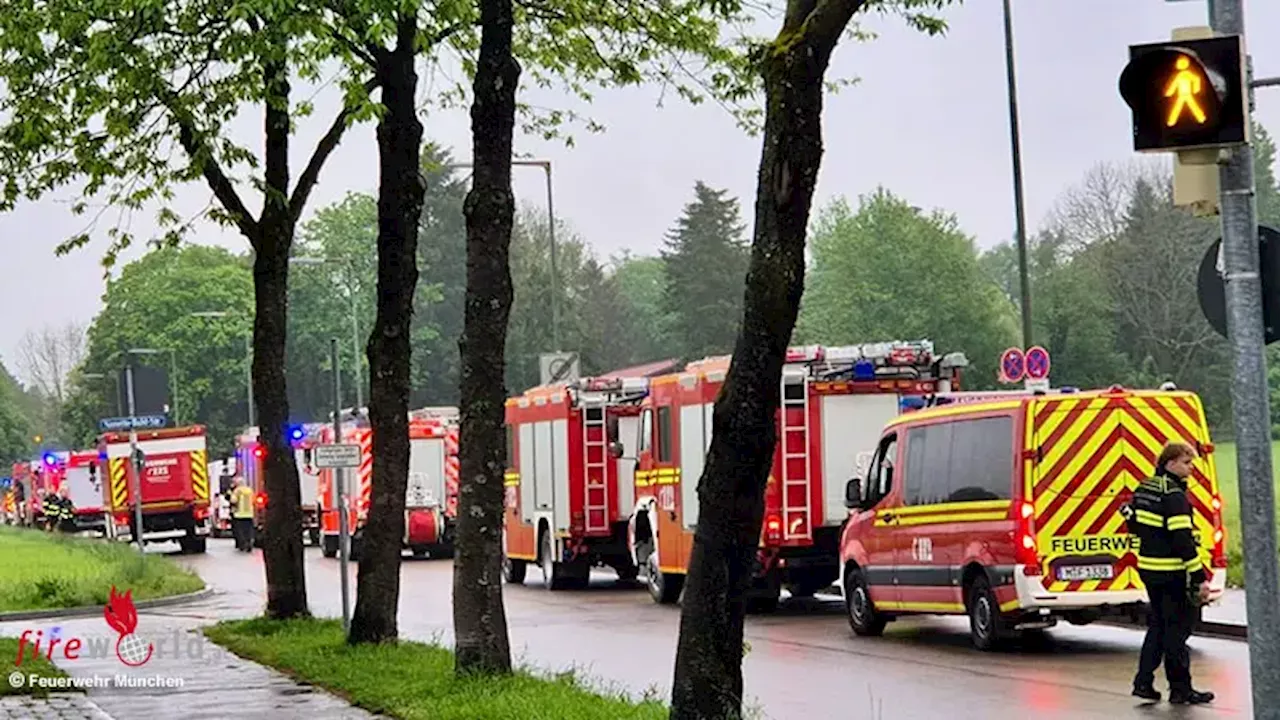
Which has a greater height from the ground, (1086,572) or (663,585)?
(1086,572)

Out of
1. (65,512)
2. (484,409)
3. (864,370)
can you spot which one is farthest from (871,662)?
(65,512)

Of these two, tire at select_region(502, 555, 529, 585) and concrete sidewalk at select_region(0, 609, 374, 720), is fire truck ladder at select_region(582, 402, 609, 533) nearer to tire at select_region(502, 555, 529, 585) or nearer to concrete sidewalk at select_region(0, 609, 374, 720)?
tire at select_region(502, 555, 529, 585)

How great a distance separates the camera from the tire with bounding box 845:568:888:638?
72.2 ft

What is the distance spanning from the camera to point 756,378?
11.5 metres

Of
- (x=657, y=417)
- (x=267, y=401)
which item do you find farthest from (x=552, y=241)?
(x=267, y=401)

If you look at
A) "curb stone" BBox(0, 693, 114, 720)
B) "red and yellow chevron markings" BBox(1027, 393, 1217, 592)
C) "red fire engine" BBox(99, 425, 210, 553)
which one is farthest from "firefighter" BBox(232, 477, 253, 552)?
"red and yellow chevron markings" BBox(1027, 393, 1217, 592)

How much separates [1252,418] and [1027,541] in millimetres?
9695

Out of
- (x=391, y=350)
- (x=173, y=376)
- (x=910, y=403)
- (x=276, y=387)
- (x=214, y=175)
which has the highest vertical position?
(x=173, y=376)

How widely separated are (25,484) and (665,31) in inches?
3471

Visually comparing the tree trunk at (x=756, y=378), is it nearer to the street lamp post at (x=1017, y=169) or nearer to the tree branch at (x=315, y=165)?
the tree branch at (x=315, y=165)

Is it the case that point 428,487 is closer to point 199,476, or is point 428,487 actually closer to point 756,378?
point 199,476

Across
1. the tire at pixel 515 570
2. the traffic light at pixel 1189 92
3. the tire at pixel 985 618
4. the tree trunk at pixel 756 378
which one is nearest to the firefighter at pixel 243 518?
the tire at pixel 515 570

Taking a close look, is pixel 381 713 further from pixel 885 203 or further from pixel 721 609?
pixel 885 203

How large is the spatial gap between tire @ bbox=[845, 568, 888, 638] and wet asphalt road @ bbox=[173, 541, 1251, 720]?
0.19 metres
